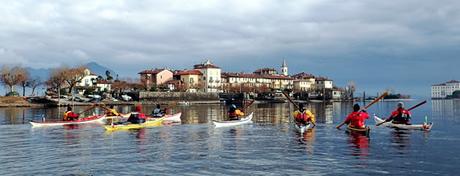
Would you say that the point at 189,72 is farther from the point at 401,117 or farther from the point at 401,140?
the point at 401,140

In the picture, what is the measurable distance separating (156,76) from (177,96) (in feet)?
119

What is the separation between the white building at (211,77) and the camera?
627 ft

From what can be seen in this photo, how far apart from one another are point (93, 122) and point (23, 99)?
84159 mm

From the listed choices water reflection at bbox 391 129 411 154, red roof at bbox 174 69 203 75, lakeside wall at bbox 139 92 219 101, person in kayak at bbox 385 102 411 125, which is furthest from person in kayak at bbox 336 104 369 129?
red roof at bbox 174 69 203 75

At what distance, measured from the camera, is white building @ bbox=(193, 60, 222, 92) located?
627 feet

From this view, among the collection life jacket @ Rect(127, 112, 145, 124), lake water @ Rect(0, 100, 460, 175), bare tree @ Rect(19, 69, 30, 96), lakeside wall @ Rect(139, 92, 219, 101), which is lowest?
lake water @ Rect(0, 100, 460, 175)

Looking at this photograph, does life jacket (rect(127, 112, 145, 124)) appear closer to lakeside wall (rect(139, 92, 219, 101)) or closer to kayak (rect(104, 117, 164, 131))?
kayak (rect(104, 117, 164, 131))

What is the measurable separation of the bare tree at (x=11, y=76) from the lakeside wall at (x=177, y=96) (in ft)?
118

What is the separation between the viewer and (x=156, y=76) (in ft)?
611

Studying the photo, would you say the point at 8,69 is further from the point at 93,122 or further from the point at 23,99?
the point at 93,122

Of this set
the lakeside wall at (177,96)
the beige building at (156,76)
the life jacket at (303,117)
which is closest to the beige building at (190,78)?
the beige building at (156,76)

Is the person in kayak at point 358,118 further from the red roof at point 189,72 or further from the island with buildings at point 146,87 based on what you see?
the red roof at point 189,72

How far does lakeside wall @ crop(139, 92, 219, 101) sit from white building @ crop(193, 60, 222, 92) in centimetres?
2856

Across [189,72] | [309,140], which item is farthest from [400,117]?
[189,72]
